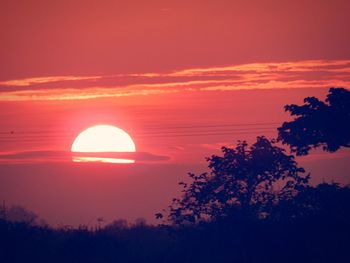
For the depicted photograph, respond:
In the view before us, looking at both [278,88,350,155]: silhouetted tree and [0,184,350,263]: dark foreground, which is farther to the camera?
[278,88,350,155]: silhouetted tree

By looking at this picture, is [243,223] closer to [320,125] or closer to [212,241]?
[212,241]

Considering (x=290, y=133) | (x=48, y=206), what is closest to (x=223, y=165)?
(x=290, y=133)

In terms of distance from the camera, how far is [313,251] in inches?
1806

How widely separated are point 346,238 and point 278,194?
560 inches

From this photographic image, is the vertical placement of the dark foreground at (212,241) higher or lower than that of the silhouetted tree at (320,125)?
lower

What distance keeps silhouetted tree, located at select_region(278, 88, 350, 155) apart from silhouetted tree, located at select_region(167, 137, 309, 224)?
2635 millimetres

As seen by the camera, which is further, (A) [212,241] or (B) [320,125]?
(B) [320,125]

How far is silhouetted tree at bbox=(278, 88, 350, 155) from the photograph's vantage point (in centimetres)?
5884

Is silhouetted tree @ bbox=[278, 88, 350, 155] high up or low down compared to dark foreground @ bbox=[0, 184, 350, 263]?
up

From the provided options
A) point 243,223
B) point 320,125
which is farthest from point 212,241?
point 320,125

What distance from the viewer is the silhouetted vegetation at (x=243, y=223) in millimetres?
47188

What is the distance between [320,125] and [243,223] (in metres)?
10.4

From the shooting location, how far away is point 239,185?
6191 centimetres

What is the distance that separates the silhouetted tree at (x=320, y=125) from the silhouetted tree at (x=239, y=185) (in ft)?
8.64
